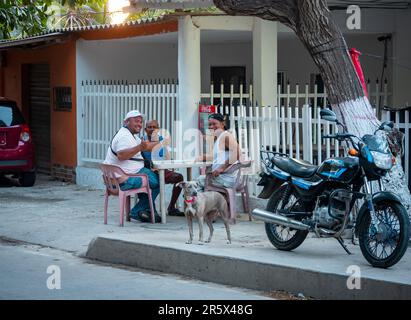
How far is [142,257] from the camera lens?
968cm

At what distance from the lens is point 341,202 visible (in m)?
8.73

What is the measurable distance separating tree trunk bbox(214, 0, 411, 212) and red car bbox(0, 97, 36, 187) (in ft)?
23.8

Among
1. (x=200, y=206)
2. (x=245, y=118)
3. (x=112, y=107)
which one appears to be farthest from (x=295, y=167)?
(x=112, y=107)

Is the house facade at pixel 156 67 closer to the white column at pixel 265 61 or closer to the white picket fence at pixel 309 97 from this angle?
the white column at pixel 265 61

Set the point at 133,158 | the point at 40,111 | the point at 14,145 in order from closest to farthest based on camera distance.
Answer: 1. the point at 133,158
2. the point at 14,145
3. the point at 40,111

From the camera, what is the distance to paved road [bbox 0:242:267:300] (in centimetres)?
797

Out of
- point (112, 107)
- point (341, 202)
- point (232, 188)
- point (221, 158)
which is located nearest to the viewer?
point (341, 202)

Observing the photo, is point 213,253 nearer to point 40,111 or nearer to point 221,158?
point 221,158

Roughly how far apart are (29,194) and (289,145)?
569cm

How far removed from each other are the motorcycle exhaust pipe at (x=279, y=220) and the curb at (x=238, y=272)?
678 mm

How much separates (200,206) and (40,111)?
32.0 feet

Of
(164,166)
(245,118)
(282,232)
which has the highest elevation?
(245,118)
